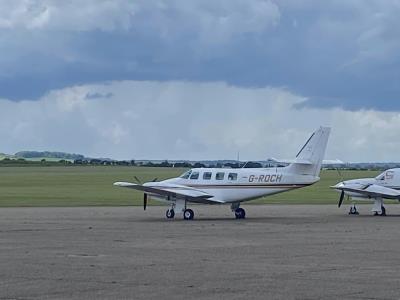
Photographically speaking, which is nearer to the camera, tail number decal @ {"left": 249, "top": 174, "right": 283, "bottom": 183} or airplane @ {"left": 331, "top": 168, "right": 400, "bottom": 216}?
tail number decal @ {"left": 249, "top": 174, "right": 283, "bottom": 183}

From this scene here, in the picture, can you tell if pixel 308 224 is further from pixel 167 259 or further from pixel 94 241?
pixel 167 259

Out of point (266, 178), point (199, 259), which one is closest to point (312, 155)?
point (266, 178)

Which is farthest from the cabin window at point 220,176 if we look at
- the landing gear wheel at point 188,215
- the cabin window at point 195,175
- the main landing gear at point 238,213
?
the landing gear wheel at point 188,215

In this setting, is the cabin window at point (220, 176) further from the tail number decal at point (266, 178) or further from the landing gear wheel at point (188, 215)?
the landing gear wheel at point (188, 215)

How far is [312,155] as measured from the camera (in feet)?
142

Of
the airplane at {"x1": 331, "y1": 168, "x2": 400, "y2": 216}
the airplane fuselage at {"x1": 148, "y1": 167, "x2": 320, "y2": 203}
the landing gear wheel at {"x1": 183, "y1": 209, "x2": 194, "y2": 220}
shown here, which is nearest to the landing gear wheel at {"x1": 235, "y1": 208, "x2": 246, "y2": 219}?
the airplane fuselage at {"x1": 148, "y1": 167, "x2": 320, "y2": 203}

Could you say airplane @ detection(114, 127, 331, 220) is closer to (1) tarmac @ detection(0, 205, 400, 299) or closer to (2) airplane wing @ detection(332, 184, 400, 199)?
(1) tarmac @ detection(0, 205, 400, 299)

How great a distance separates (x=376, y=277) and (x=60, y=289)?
19.9ft

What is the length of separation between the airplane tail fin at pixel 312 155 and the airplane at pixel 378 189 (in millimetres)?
4353

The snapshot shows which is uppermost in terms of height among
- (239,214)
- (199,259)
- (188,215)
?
(239,214)

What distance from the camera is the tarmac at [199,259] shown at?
55.4 feet

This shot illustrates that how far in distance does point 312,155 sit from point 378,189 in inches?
198

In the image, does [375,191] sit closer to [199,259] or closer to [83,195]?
[199,259]

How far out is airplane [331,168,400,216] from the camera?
4638 cm
